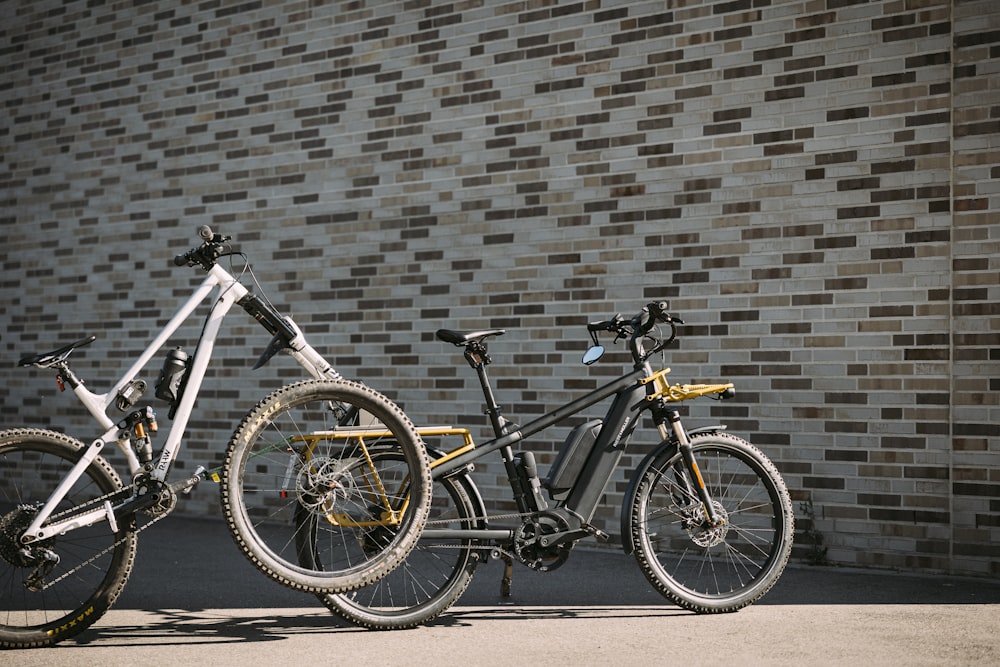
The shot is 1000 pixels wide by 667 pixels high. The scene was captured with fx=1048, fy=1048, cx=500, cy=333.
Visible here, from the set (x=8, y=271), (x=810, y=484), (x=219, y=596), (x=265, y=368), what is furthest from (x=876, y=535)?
(x=8, y=271)

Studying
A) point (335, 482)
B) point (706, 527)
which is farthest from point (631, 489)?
point (335, 482)

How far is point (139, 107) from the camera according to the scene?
7891 mm

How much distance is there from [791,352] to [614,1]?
7.60 ft

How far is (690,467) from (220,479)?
1.93 m

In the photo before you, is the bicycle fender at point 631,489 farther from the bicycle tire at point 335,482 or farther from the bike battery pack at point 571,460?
the bicycle tire at point 335,482

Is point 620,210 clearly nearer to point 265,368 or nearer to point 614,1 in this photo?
point 614,1

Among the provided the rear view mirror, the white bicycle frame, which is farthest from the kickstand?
the white bicycle frame

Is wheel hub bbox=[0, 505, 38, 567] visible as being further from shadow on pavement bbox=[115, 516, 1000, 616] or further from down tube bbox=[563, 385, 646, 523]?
down tube bbox=[563, 385, 646, 523]

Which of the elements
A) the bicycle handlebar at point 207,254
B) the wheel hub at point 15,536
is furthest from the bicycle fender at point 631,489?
the wheel hub at point 15,536

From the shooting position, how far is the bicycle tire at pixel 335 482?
12.4 ft

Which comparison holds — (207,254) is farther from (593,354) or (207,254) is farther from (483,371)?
(593,354)

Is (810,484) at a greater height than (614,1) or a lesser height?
lesser

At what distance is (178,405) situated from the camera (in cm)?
404

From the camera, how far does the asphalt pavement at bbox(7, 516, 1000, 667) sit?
375 centimetres
